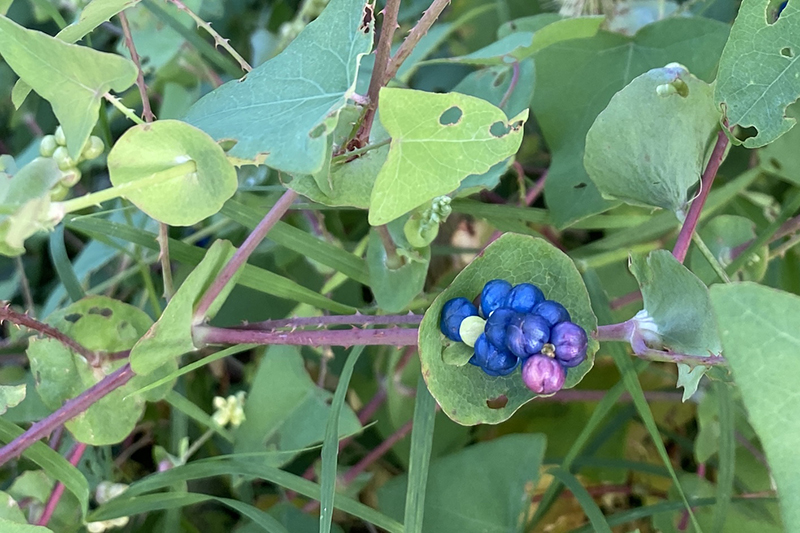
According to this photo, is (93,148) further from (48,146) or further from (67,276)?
(67,276)

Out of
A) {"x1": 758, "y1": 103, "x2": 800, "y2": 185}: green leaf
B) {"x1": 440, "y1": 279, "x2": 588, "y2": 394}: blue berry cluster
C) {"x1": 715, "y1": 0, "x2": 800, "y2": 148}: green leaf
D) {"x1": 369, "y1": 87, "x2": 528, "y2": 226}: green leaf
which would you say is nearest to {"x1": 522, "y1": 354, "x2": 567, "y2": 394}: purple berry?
{"x1": 440, "y1": 279, "x2": 588, "y2": 394}: blue berry cluster

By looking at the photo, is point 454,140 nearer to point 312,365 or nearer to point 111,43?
point 312,365

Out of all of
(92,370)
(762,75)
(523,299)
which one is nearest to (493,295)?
(523,299)

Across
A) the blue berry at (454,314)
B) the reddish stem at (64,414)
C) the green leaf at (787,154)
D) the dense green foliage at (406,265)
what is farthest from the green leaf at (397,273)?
the green leaf at (787,154)

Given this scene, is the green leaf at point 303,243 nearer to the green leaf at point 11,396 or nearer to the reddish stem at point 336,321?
the reddish stem at point 336,321

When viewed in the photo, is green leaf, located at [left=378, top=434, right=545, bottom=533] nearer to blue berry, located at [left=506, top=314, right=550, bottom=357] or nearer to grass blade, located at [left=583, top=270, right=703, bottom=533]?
grass blade, located at [left=583, top=270, right=703, bottom=533]
